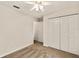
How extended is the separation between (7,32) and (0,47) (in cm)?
69

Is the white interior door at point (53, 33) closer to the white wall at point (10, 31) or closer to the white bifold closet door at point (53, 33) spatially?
the white bifold closet door at point (53, 33)

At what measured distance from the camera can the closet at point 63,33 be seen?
3244mm

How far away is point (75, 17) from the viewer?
3.23 m

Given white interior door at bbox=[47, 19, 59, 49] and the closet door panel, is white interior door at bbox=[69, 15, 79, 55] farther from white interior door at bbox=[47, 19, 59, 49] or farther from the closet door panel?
white interior door at bbox=[47, 19, 59, 49]

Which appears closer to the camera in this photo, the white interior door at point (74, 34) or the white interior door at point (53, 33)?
the white interior door at point (74, 34)

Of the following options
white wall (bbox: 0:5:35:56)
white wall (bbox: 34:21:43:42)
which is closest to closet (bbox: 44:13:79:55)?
white wall (bbox: 34:21:43:42)

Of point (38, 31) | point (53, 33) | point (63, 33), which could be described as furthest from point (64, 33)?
point (38, 31)

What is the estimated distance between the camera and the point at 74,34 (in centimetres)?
328

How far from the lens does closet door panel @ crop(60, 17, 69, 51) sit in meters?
3.55

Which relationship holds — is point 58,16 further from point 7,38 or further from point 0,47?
point 0,47

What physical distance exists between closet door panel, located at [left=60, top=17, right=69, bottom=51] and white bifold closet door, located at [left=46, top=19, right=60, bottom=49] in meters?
0.28

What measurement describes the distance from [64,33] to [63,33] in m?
0.06

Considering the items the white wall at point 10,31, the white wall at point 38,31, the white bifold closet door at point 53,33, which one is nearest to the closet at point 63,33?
the white bifold closet door at point 53,33

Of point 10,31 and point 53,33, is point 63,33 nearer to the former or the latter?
point 53,33
